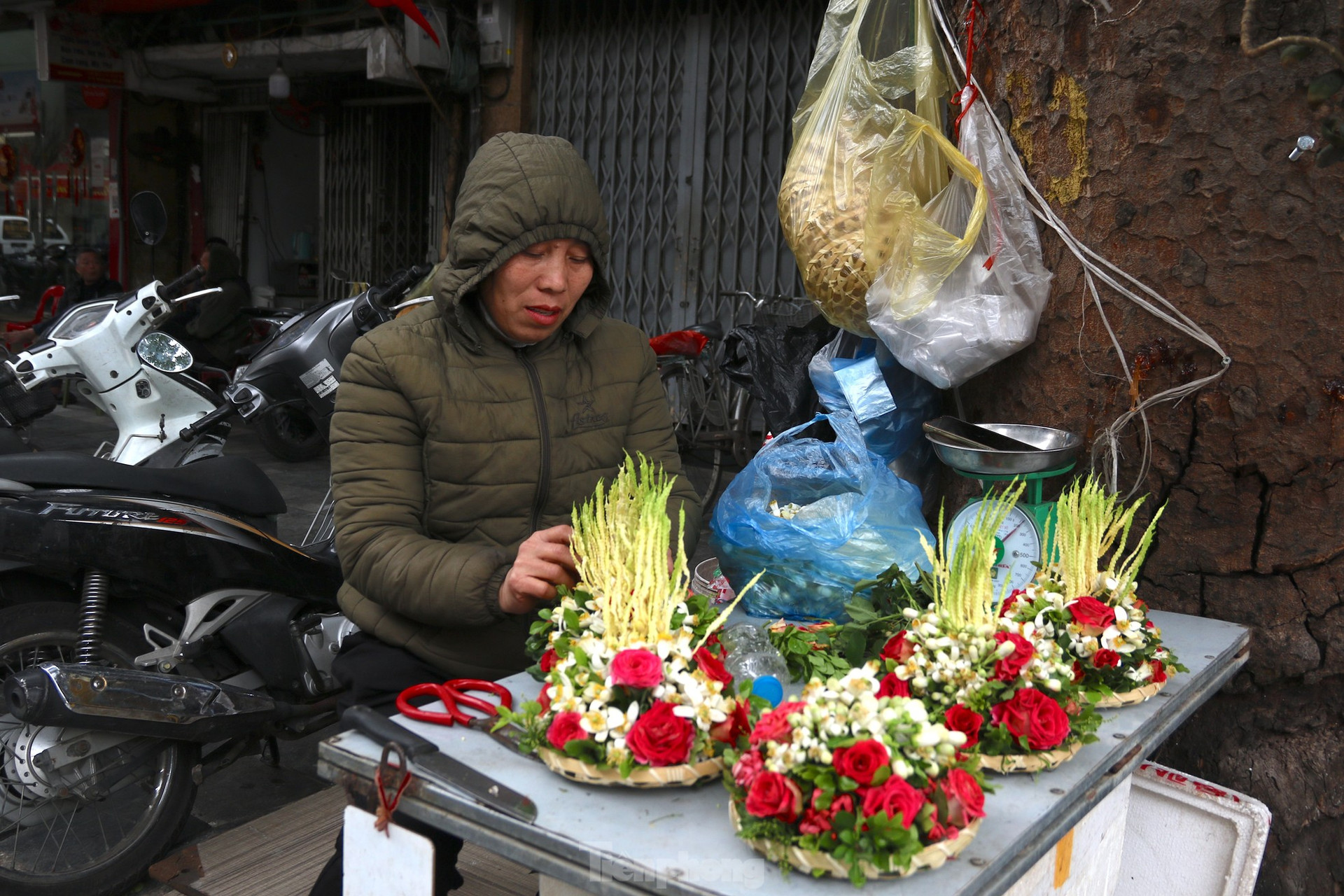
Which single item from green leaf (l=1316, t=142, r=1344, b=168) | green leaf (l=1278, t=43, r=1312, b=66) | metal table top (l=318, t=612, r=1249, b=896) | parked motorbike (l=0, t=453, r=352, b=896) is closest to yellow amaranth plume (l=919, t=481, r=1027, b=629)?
metal table top (l=318, t=612, r=1249, b=896)

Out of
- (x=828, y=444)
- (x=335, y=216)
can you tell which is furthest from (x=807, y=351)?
(x=335, y=216)

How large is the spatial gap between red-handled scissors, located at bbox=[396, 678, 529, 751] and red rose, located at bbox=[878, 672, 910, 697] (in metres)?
0.52

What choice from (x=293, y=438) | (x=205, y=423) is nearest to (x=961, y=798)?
(x=205, y=423)

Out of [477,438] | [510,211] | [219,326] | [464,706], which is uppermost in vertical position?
[510,211]

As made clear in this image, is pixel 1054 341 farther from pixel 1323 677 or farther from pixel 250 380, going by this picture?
pixel 250 380

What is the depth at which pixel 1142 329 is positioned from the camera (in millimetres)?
2252

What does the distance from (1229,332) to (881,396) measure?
743 mm

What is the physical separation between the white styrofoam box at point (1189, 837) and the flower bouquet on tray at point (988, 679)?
0.77 meters

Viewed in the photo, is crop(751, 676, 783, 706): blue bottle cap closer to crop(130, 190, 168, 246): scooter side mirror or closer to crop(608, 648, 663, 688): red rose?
crop(608, 648, 663, 688): red rose

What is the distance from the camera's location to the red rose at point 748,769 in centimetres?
124

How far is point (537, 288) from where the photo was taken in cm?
198

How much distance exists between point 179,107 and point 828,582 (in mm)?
11094

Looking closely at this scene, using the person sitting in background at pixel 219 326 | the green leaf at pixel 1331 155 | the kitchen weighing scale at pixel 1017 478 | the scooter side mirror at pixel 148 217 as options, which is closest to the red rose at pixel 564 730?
the kitchen weighing scale at pixel 1017 478

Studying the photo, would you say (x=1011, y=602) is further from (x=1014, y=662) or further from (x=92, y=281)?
(x=92, y=281)
